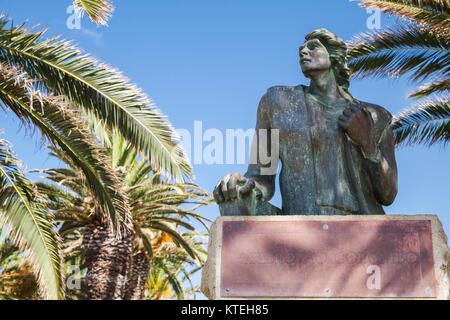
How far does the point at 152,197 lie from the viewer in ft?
52.2

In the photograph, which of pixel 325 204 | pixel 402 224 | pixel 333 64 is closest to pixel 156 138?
pixel 333 64

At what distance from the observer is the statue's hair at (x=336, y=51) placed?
14.5 feet

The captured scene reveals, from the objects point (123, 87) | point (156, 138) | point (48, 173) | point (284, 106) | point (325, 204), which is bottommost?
point (325, 204)

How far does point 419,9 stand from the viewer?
419 inches

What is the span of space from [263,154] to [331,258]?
3.27 ft

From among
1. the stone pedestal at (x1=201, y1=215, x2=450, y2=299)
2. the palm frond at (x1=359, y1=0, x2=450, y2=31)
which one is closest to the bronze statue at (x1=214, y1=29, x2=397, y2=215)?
the stone pedestal at (x1=201, y1=215, x2=450, y2=299)

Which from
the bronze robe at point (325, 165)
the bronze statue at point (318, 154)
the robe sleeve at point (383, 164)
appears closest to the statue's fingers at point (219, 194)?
the bronze statue at point (318, 154)

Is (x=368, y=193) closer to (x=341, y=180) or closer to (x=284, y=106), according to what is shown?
(x=341, y=180)

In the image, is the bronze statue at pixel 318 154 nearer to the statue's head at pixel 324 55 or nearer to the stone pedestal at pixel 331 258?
the statue's head at pixel 324 55

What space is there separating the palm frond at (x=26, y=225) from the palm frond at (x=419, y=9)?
20.8 ft

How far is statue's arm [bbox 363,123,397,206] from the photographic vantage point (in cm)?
386

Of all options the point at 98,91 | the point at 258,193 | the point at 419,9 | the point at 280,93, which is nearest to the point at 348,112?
the point at 280,93

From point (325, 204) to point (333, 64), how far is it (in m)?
1.11

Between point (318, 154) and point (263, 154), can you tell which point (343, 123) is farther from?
point (263, 154)
